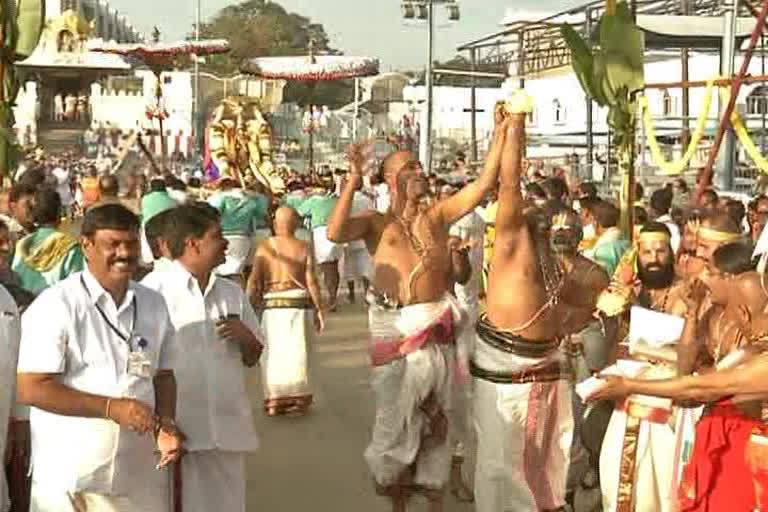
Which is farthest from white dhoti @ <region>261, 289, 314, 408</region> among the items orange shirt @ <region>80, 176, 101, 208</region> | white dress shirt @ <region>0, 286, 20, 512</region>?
white dress shirt @ <region>0, 286, 20, 512</region>

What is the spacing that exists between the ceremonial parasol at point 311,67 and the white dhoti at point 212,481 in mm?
16943

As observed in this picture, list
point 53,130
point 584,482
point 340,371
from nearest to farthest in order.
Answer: point 584,482, point 340,371, point 53,130

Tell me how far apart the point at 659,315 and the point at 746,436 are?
114cm

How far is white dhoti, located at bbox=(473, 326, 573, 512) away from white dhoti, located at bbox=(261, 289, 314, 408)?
13.0 ft

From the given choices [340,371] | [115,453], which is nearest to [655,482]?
[115,453]

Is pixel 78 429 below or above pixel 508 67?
below

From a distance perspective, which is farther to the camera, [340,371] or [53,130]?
[53,130]

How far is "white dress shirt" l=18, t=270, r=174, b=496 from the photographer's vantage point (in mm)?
4637

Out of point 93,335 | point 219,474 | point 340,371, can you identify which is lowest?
point 340,371

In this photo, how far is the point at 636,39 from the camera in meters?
9.85

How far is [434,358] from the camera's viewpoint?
7207 mm

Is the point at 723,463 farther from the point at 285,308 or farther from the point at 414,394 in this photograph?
the point at 285,308

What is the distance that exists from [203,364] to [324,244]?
419 inches

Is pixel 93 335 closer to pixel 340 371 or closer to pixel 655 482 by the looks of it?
pixel 655 482
